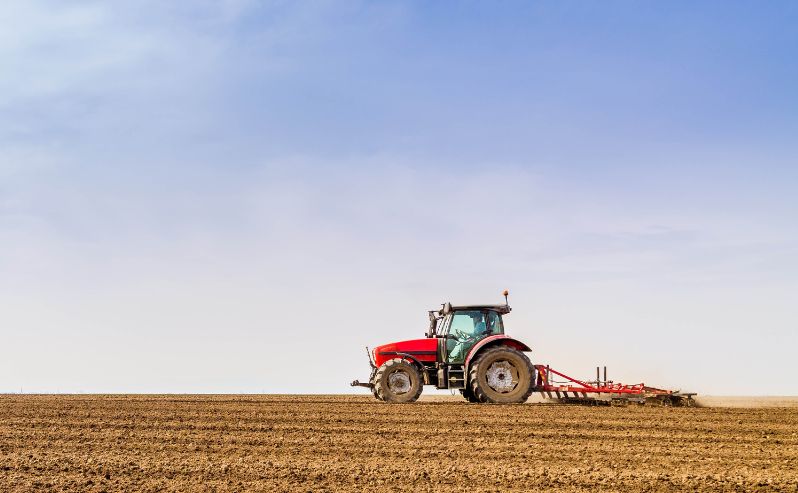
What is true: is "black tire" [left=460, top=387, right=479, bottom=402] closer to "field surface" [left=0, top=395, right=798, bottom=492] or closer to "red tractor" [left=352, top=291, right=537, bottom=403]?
"red tractor" [left=352, top=291, right=537, bottom=403]

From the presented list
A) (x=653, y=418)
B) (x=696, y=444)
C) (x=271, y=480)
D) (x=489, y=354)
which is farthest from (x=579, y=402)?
(x=271, y=480)

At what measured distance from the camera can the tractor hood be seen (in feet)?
57.2

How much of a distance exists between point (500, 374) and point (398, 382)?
86.2 inches

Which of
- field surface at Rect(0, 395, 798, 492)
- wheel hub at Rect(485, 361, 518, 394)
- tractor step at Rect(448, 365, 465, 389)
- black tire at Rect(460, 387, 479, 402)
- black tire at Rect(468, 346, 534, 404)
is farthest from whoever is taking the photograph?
black tire at Rect(460, 387, 479, 402)

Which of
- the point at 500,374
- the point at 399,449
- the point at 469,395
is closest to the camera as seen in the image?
the point at 399,449

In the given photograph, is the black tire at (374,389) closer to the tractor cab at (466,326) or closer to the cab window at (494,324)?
the tractor cab at (466,326)

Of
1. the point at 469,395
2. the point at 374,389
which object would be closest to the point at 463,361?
the point at 469,395

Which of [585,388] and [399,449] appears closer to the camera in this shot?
[399,449]

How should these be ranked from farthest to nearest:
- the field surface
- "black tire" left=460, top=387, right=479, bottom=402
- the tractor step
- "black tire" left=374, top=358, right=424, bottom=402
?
1. "black tire" left=460, top=387, right=479, bottom=402
2. "black tire" left=374, top=358, right=424, bottom=402
3. the tractor step
4. the field surface

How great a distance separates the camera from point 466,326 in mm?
17344

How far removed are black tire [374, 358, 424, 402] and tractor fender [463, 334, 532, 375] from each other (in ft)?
3.73

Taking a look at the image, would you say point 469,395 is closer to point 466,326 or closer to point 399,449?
point 466,326

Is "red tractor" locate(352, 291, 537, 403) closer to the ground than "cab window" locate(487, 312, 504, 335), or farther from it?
closer to the ground

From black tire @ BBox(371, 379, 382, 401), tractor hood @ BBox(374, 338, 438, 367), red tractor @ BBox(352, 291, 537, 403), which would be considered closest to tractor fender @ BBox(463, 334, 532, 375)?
red tractor @ BBox(352, 291, 537, 403)
